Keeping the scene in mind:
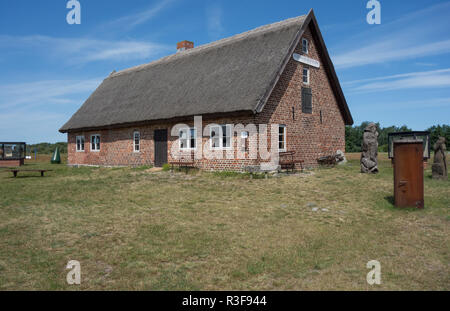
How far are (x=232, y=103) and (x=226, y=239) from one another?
9830mm

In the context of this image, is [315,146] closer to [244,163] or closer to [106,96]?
[244,163]

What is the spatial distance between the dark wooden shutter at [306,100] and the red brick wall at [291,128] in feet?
0.98

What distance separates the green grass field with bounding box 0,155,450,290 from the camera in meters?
4.75

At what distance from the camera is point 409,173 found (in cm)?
879

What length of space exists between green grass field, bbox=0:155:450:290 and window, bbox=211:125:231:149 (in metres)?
4.75

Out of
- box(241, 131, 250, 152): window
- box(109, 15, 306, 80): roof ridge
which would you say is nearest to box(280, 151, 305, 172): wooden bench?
box(241, 131, 250, 152): window

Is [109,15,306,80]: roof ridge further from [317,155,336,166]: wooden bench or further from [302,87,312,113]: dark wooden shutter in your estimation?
[317,155,336,166]: wooden bench

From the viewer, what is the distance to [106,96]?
87.1ft

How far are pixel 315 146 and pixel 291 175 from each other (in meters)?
4.62

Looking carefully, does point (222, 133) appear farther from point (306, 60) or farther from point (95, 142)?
point (95, 142)

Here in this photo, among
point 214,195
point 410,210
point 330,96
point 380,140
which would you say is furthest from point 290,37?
point 380,140

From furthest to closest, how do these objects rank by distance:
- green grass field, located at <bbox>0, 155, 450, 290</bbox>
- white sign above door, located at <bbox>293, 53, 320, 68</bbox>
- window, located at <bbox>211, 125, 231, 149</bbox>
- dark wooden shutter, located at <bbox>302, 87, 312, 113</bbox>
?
dark wooden shutter, located at <bbox>302, 87, 312, 113</bbox>
white sign above door, located at <bbox>293, 53, 320, 68</bbox>
window, located at <bbox>211, 125, 231, 149</bbox>
green grass field, located at <bbox>0, 155, 450, 290</bbox>

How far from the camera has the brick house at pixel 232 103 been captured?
52.2 ft

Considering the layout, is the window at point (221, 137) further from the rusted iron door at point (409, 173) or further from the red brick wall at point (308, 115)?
the rusted iron door at point (409, 173)
